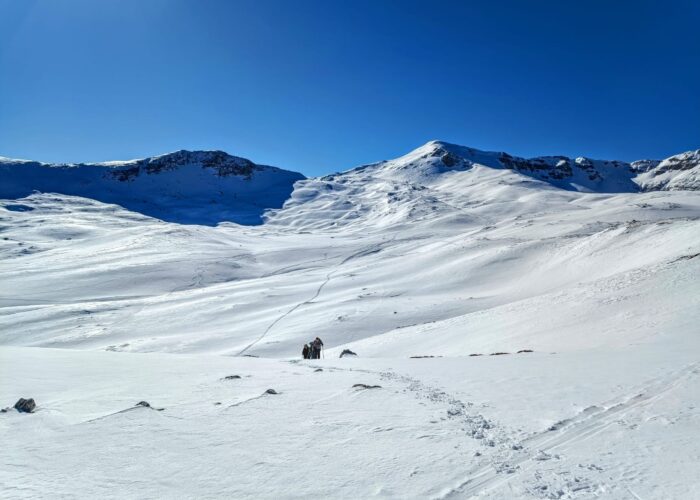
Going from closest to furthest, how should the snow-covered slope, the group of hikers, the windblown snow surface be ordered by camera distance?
the windblown snow surface, the group of hikers, the snow-covered slope

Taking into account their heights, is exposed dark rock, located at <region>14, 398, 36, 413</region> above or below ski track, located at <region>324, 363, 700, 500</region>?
below

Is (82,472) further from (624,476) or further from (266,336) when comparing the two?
(266,336)

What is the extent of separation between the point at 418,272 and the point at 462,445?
46.8 meters

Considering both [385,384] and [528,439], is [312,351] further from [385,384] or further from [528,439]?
[528,439]

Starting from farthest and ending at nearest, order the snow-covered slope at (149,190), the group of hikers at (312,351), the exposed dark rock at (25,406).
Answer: the snow-covered slope at (149,190) < the group of hikers at (312,351) < the exposed dark rock at (25,406)

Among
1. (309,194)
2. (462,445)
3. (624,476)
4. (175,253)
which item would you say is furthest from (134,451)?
(309,194)

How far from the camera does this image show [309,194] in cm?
18612

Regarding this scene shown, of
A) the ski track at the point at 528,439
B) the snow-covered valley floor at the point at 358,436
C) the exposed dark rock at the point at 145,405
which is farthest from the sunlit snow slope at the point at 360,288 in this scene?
the exposed dark rock at the point at 145,405

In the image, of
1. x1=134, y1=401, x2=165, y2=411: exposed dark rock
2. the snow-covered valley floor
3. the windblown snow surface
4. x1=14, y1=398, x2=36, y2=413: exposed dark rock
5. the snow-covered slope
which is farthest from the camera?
the snow-covered slope

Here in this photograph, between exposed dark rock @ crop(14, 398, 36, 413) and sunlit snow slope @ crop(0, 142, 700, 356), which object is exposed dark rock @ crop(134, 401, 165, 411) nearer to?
exposed dark rock @ crop(14, 398, 36, 413)

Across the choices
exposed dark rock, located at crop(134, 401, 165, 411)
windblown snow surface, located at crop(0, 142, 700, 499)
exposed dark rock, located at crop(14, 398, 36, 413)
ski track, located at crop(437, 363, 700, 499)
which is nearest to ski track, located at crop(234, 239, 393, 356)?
windblown snow surface, located at crop(0, 142, 700, 499)

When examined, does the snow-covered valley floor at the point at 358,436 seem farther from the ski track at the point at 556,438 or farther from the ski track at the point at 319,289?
the ski track at the point at 319,289

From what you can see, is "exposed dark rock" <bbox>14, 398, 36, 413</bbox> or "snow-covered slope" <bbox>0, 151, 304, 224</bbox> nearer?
"exposed dark rock" <bbox>14, 398, 36, 413</bbox>

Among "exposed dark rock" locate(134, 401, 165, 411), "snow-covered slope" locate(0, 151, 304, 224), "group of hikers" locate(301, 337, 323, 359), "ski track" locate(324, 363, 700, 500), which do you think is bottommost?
"group of hikers" locate(301, 337, 323, 359)
